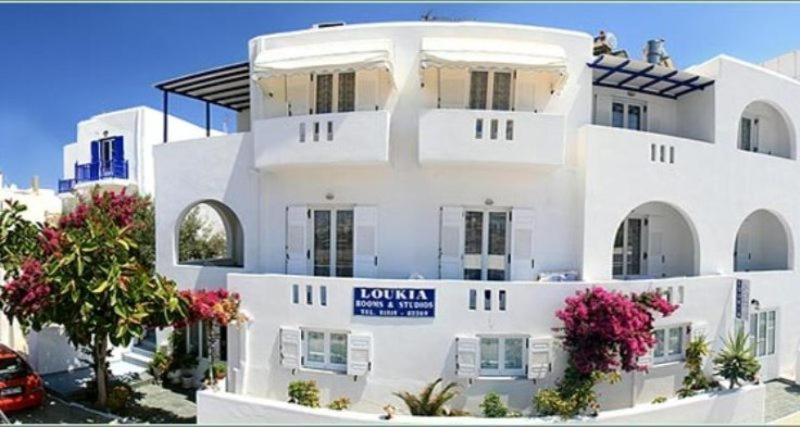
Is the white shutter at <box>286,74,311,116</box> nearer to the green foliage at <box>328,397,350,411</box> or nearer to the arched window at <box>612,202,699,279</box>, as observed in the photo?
the green foliage at <box>328,397,350,411</box>

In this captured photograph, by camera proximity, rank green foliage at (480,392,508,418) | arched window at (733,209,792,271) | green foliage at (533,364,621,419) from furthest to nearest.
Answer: arched window at (733,209,792,271) < green foliage at (480,392,508,418) < green foliage at (533,364,621,419)

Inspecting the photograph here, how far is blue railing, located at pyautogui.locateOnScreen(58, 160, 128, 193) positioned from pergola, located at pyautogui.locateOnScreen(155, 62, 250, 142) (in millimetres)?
10817

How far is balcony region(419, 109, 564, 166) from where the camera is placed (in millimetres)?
14406

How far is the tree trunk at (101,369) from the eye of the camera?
46.7ft

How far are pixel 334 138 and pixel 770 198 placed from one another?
1768 centimetres

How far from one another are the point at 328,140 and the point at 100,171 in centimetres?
2179

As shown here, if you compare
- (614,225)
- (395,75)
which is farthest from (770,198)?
(395,75)

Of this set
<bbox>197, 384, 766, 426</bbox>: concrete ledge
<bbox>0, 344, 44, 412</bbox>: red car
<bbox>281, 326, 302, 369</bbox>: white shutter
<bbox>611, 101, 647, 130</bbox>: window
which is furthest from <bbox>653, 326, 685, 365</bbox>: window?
<bbox>0, 344, 44, 412</bbox>: red car

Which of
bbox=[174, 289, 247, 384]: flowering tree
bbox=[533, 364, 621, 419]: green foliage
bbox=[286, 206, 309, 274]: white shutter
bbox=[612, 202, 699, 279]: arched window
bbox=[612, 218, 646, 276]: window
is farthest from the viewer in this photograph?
bbox=[612, 202, 699, 279]: arched window

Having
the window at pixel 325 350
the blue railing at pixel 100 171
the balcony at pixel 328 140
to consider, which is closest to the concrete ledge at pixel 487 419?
the window at pixel 325 350

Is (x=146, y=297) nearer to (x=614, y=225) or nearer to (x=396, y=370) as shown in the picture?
(x=396, y=370)

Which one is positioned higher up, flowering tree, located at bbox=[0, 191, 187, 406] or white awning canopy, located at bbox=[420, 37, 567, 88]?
white awning canopy, located at bbox=[420, 37, 567, 88]

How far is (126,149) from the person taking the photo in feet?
97.7

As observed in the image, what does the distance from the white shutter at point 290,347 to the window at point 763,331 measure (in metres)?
17.2
